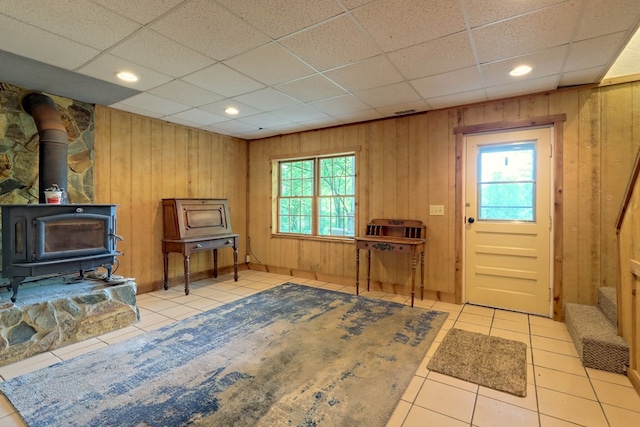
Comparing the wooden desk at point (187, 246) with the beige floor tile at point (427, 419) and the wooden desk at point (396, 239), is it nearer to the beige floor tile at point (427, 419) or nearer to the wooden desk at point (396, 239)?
the wooden desk at point (396, 239)

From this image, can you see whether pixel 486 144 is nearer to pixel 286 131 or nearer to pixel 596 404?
pixel 596 404

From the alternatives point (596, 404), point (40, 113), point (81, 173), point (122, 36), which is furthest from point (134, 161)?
point (596, 404)

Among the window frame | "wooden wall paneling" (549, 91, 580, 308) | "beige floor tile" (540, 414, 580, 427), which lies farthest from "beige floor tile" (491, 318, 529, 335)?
the window frame

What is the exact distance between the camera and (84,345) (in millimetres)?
2643

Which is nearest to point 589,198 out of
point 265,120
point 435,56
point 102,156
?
point 435,56

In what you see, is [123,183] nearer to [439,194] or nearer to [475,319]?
[439,194]

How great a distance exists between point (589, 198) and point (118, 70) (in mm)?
4671

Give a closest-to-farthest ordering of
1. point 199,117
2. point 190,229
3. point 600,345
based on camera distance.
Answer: point 600,345, point 199,117, point 190,229

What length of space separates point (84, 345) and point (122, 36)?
2515 mm

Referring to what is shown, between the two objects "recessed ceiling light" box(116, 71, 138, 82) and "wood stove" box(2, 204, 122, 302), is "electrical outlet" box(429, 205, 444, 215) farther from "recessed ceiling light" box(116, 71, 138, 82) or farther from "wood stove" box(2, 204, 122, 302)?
"wood stove" box(2, 204, 122, 302)

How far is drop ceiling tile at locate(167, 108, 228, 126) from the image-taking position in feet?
13.2

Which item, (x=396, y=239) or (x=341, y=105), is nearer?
(x=341, y=105)

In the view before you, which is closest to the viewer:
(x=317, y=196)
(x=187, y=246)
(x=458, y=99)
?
(x=458, y=99)

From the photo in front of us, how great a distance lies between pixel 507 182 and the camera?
351 cm
